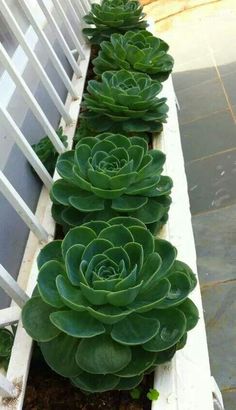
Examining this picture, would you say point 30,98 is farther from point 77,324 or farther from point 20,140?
point 77,324

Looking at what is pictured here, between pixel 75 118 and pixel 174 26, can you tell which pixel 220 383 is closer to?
pixel 75 118

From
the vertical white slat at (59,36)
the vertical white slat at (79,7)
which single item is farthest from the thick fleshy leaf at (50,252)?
the vertical white slat at (79,7)

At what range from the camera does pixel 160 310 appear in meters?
0.67

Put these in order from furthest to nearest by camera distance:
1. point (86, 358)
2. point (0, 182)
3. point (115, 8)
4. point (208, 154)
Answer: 1. point (208, 154)
2. point (115, 8)
3. point (0, 182)
4. point (86, 358)

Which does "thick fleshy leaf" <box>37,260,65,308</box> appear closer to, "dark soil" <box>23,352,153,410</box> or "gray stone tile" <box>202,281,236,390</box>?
"dark soil" <box>23,352,153,410</box>

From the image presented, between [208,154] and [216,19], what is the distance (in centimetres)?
189

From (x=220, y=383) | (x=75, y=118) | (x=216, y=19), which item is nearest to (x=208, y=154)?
(x=75, y=118)

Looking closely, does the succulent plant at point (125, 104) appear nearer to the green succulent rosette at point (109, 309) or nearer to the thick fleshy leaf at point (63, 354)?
the green succulent rosette at point (109, 309)

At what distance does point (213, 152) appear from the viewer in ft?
6.89

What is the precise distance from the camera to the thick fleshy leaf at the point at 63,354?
0.64 m

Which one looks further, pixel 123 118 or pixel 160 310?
pixel 123 118

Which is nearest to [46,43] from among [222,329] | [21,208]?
[21,208]

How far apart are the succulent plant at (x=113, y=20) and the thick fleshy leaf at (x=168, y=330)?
1181 millimetres

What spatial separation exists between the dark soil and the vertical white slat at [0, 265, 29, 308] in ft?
0.42
